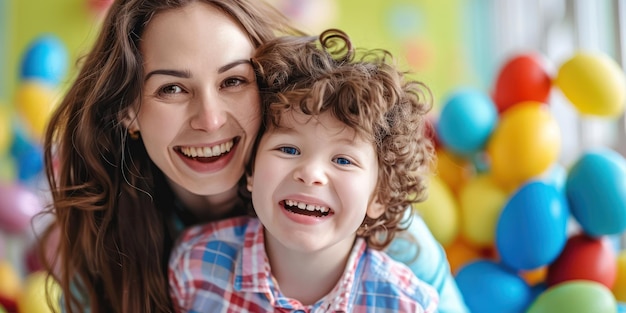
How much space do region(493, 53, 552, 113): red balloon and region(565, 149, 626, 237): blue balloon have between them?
308 mm

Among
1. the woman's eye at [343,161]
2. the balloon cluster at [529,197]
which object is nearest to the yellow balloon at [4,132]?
the balloon cluster at [529,197]

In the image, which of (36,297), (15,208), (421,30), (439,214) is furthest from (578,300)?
(421,30)

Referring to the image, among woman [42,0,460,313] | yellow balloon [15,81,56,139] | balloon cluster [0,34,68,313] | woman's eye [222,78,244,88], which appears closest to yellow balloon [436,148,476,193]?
woman [42,0,460,313]

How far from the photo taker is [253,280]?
→ 121 centimetres

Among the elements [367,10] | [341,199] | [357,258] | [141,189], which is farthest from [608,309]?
[367,10]

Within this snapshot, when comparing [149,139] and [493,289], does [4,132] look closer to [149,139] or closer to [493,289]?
[149,139]

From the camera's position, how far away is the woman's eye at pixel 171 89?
4.07 feet

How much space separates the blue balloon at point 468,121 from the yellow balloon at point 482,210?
112 mm

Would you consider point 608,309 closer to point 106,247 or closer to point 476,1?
point 106,247

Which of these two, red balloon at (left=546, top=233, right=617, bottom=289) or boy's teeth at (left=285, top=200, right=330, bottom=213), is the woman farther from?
red balloon at (left=546, top=233, right=617, bottom=289)

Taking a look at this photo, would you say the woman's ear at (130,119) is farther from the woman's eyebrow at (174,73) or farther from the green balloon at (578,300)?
the green balloon at (578,300)

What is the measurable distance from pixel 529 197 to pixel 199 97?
0.82m

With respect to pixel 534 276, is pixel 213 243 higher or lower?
higher

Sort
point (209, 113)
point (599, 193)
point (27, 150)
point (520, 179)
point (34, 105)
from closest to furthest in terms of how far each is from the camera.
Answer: point (209, 113)
point (599, 193)
point (520, 179)
point (34, 105)
point (27, 150)
